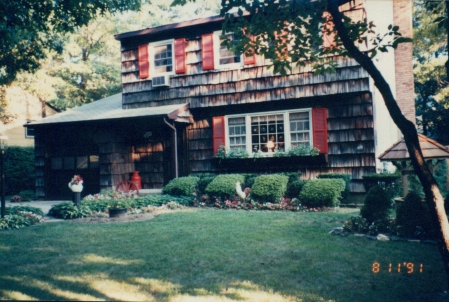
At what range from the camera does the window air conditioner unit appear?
12.7 metres

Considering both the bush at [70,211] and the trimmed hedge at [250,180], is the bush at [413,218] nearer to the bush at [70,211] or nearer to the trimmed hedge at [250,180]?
the trimmed hedge at [250,180]

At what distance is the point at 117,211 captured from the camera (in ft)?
28.2

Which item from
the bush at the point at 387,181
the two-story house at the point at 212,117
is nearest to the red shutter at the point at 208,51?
the two-story house at the point at 212,117

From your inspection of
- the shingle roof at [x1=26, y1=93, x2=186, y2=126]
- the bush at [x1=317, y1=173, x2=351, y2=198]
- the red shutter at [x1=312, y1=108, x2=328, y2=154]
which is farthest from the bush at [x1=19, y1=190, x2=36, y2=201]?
the bush at [x1=317, y1=173, x2=351, y2=198]

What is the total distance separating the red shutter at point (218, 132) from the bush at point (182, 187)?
1528 millimetres

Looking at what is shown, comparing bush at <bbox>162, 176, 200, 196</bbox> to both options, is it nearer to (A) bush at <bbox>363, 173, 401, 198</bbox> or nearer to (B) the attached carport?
(B) the attached carport

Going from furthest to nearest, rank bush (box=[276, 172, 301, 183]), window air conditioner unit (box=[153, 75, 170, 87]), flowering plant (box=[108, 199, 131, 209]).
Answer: window air conditioner unit (box=[153, 75, 170, 87]) < bush (box=[276, 172, 301, 183]) < flowering plant (box=[108, 199, 131, 209])

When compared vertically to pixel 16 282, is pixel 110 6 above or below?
above

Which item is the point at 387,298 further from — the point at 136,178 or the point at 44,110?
the point at 44,110

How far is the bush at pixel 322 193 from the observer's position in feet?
29.4

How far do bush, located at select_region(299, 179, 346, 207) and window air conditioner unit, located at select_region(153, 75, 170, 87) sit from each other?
20.9ft

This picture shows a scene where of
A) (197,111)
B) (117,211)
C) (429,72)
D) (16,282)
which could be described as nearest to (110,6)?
(197,111)

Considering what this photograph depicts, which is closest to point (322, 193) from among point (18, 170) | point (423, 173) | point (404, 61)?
point (423, 173)

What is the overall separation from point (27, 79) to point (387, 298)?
17.4 metres
